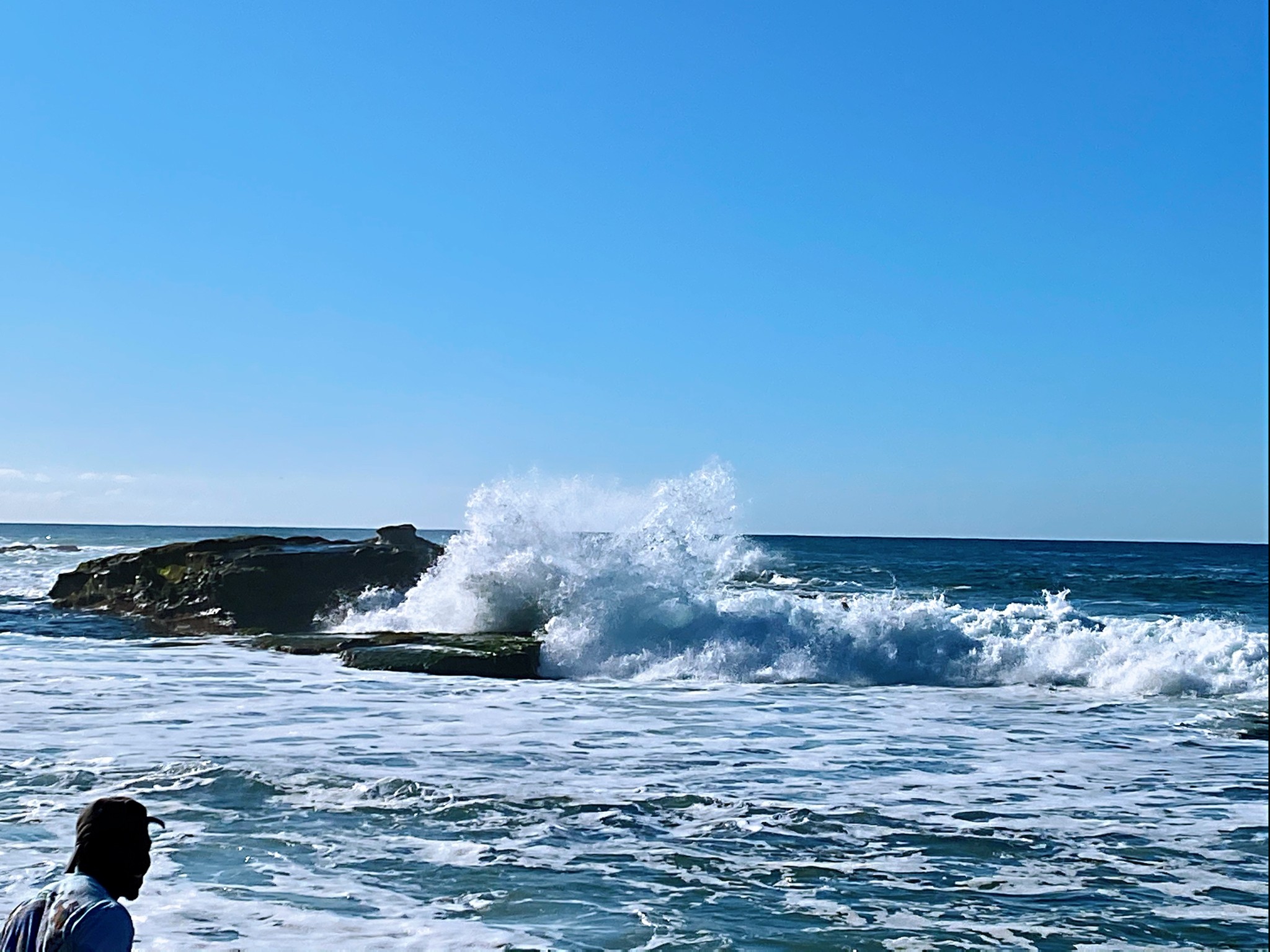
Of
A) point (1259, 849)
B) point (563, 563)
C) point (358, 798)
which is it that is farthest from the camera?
point (563, 563)

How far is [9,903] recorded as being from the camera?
623 centimetres

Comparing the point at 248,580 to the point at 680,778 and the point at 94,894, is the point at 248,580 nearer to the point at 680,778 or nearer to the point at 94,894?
the point at 680,778

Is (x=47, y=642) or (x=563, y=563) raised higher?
(x=563, y=563)

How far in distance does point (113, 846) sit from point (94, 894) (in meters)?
0.12

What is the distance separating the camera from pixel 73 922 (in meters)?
2.79

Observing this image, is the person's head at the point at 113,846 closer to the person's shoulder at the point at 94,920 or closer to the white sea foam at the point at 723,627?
the person's shoulder at the point at 94,920

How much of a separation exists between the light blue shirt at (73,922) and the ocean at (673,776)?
320cm

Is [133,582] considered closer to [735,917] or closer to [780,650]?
[780,650]

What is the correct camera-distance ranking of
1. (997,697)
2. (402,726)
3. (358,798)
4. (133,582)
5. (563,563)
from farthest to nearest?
(133,582)
(563,563)
(997,697)
(402,726)
(358,798)

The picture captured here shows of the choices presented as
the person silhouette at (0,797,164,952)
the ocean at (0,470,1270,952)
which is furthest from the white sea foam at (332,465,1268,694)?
the person silhouette at (0,797,164,952)

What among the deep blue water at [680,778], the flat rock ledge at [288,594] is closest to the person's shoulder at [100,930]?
the deep blue water at [680,778]

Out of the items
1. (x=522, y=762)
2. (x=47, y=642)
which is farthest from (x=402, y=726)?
(x=47, y=642)

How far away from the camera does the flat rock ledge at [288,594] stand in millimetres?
16625

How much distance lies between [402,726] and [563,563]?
9409mm
